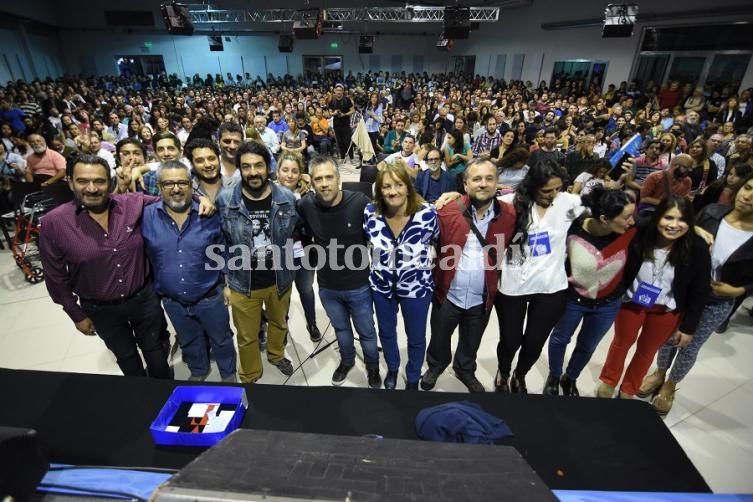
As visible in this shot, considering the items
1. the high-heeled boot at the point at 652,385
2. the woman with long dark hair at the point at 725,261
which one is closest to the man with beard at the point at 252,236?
the woman with long dark hair at the point at 725,261

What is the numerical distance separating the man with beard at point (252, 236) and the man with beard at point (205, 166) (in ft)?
0.88

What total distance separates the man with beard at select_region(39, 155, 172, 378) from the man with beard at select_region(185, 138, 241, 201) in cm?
44

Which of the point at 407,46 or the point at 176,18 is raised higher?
the point at 407,46

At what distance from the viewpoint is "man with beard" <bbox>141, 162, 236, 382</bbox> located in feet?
6.78

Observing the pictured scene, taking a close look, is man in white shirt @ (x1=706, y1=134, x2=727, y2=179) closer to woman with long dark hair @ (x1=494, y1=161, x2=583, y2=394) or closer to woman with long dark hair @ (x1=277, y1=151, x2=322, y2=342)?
woman with long dark hair @ (x1=494, y1=161, x2=583, y2=394)

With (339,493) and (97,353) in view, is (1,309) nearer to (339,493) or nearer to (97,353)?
(97,353)

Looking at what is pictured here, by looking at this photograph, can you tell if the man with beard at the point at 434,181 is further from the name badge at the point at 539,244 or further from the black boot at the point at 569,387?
the black boot at the point at 569,387

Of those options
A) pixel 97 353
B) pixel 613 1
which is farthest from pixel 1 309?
pixel 613 1

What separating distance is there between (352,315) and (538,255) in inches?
50.1

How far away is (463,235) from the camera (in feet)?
6.95

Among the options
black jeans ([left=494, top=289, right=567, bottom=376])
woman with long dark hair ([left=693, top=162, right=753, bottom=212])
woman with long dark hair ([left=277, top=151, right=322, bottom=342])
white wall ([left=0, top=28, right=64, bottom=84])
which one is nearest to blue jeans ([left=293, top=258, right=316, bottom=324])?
A: woman with long dark hair ([left=277, top=151, right=322, bottom=342])

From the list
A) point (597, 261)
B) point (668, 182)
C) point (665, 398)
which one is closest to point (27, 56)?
point (597, 261)

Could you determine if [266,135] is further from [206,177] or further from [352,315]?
[352,315]

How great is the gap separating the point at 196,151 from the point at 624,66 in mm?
16378
